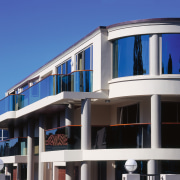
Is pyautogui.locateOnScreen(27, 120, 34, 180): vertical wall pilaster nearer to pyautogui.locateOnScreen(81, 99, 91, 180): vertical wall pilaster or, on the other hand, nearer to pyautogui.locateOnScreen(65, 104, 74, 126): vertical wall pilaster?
pyautogui.locateOnScreen(65, 104, 74, 126): vertical wall pilaster

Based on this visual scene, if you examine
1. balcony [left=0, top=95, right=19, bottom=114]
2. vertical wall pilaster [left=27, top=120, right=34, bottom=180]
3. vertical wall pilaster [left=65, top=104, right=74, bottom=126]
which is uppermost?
balcony [left=0, top=95, right=19, bottom=114]

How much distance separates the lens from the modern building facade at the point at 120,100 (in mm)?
28047

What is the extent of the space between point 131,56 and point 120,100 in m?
2.76

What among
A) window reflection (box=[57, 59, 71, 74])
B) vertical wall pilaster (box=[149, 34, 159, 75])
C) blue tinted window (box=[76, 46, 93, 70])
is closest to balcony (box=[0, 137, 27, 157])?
window reflection (box=[57, 59, 71, 74])

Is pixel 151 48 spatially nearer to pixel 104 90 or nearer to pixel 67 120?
pixel 104 90

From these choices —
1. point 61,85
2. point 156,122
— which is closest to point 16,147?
point 61,85

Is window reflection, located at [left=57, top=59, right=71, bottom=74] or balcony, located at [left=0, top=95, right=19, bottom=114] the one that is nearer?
window reflection, located at [left=57, top=59, right=71, bottom=74]

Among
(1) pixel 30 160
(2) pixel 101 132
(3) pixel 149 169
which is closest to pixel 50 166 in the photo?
(1) pixel 30 160

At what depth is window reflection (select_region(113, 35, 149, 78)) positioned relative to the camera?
28469 millimetres

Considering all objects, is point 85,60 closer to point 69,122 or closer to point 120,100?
point 120,100

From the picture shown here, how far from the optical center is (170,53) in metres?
28.3

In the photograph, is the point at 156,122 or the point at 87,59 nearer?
the point at 156,122

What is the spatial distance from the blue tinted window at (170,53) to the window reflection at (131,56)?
2.60 feet

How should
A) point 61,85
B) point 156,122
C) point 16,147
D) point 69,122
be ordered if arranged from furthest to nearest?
point 16,147 → point 61,85 → point 69,122 → point 156,122
